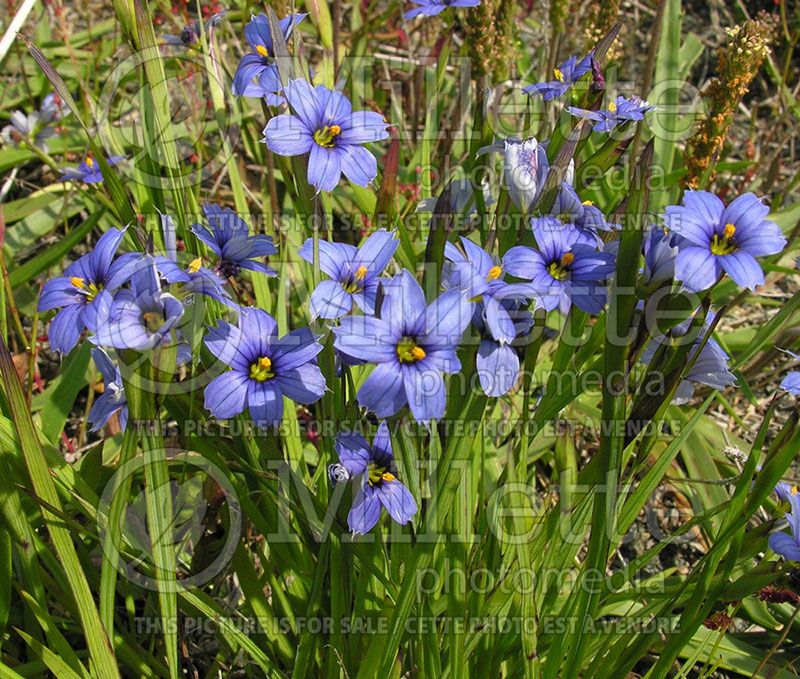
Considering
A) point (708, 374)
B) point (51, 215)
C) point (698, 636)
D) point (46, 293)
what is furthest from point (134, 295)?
point (51, 215)

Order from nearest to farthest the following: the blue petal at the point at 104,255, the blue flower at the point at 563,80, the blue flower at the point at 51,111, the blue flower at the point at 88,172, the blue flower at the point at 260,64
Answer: the blue petal at the point at 104,255, the blue flower at the point at 260,64, the blue flower at the point at 563,80, the blue flower at the point at 88,172, the blue flower at the point at 51,111

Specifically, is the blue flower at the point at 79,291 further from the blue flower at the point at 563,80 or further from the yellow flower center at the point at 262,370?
the blue flower at the point at 563,80

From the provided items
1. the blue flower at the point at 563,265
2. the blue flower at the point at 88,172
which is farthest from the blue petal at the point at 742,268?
the blue flower at the point at 88,172

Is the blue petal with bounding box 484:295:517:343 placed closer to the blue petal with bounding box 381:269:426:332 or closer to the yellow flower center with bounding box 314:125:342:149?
the blue petal with bounding box 381:269:426:332

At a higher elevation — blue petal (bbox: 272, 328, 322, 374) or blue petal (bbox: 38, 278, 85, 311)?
blue petal (bbox: 38, 278, 85, 311)

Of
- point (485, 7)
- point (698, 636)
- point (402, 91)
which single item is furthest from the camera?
point (402, 91)

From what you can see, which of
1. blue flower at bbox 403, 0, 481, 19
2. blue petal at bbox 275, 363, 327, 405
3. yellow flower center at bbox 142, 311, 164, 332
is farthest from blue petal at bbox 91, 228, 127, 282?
blue flower at bbox 403, 0, 481, 19

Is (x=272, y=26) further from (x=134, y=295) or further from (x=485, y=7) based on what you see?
(x=485, y=7)
